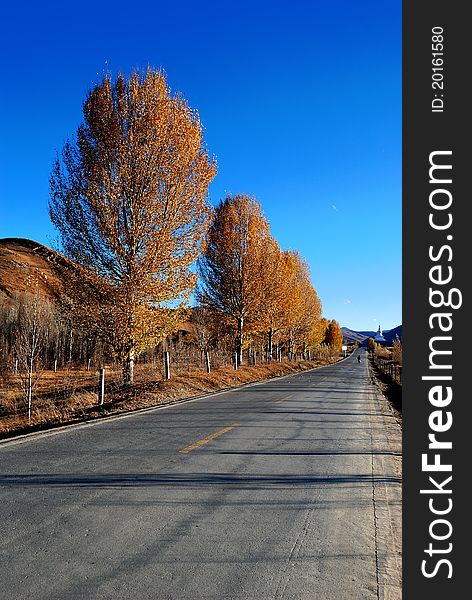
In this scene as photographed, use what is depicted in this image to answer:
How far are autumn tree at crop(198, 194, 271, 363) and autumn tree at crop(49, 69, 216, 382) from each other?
14059 millimetres

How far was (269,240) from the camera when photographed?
35.0m

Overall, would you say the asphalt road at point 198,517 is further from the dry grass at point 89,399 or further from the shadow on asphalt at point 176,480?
the dry grass at point 89,399

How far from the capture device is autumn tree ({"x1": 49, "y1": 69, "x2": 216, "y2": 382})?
55.5ft

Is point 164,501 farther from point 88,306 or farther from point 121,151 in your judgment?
point 121,151

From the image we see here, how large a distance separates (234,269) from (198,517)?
91.1ft

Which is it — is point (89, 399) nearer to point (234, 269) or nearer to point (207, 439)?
point (207, 439)

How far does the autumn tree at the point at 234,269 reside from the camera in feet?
106

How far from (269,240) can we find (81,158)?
64.0ft

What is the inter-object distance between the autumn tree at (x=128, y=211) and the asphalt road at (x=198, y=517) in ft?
26.9

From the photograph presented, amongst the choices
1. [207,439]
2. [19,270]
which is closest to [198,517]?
[207,439]

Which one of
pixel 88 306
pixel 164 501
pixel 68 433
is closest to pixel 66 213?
pixel 88 306

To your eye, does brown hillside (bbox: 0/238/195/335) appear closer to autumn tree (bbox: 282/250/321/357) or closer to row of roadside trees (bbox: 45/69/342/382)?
autumn tree (bbox: 282/250/321/357)

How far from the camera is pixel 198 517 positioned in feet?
16.2

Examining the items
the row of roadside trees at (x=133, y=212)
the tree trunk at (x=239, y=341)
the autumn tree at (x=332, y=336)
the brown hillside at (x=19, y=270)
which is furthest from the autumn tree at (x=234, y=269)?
the autumn tree at (x=332, y=336)
